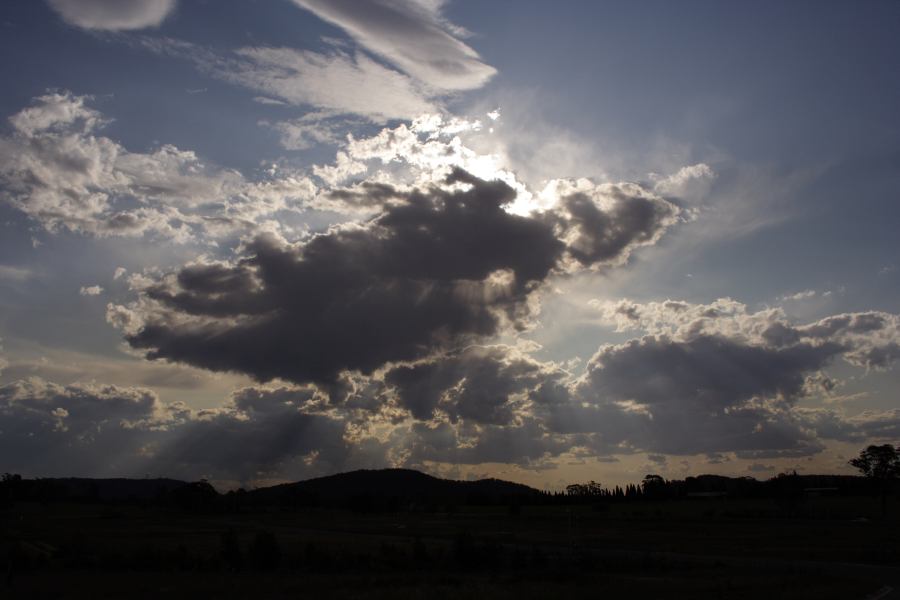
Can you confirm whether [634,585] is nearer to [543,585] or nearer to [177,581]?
[543,585]

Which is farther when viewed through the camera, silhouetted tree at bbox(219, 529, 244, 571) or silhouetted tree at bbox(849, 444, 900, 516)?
silhouetted tree at bbox(849, 444, 900, 516)

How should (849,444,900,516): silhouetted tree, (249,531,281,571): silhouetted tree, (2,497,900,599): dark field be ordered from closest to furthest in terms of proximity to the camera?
(2,497,900,599): dark field
(249,531,281,571): silhouetted tree
(849,444,900,516): silhouetted tree

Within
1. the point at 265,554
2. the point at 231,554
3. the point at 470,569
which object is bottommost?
the point at 470,569

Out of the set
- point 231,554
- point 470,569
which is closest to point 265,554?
point 231,554

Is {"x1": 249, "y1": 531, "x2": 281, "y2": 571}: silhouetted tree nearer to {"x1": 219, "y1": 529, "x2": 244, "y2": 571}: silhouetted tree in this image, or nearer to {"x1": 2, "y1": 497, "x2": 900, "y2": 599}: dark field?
{"x1": 2, "y1": 497, "x2": 900, "y2": 599}: dark field

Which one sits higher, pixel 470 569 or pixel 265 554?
pixel 265 554

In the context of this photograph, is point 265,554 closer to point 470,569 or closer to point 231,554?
point 231,554

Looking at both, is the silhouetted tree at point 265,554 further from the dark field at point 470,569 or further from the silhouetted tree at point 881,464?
the silhouetted tree at point 881,464

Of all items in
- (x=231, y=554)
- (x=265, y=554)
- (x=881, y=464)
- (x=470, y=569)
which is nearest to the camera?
(x=470, y=569)

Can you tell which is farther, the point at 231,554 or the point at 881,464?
the point at 881,464

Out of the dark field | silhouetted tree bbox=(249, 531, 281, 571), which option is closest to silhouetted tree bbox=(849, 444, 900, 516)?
the dark field

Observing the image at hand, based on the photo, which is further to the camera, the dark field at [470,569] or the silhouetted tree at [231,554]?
the silhouetted tree at [231,554]

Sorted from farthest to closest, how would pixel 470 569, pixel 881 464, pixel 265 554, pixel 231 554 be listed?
pixel 881 464
pixel 231 554
pixel 265 554
pixel 470 569

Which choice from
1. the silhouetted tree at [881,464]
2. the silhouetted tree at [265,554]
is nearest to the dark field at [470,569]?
the silhouetted tree at [265,554]
